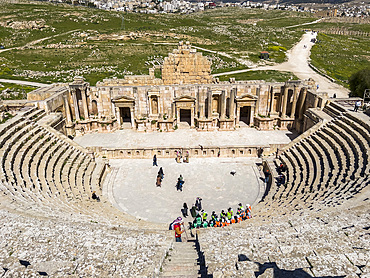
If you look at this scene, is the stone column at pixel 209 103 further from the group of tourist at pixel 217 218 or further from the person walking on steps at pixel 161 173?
the group of tourist at pixel 217 218

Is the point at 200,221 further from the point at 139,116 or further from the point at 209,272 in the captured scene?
the point at 139,116

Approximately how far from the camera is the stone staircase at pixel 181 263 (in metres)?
9.34

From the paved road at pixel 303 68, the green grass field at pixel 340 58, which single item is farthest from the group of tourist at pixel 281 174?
the green grass field at pixel 340 58

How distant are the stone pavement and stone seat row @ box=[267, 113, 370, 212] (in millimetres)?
4531

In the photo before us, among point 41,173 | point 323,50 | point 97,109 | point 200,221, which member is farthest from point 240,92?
point 323,50

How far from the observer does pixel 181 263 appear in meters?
9.88

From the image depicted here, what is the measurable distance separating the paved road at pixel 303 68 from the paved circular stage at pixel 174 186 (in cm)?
2430

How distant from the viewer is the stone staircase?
934 cm

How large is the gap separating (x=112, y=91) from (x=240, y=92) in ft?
42.0

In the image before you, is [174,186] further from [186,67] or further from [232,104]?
[186,67]

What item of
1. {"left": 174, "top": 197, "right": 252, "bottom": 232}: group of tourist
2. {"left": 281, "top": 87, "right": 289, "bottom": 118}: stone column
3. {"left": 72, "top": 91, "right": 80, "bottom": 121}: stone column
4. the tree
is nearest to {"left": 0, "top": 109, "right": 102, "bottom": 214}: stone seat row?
{"left": 72, "top": 91, "right": 80, "bottom": 121}: stone column

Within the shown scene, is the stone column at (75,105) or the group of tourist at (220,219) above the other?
the stone column at (75,105)

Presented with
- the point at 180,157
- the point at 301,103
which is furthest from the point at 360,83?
the point at 180,157

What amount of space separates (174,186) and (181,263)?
28.3ft
